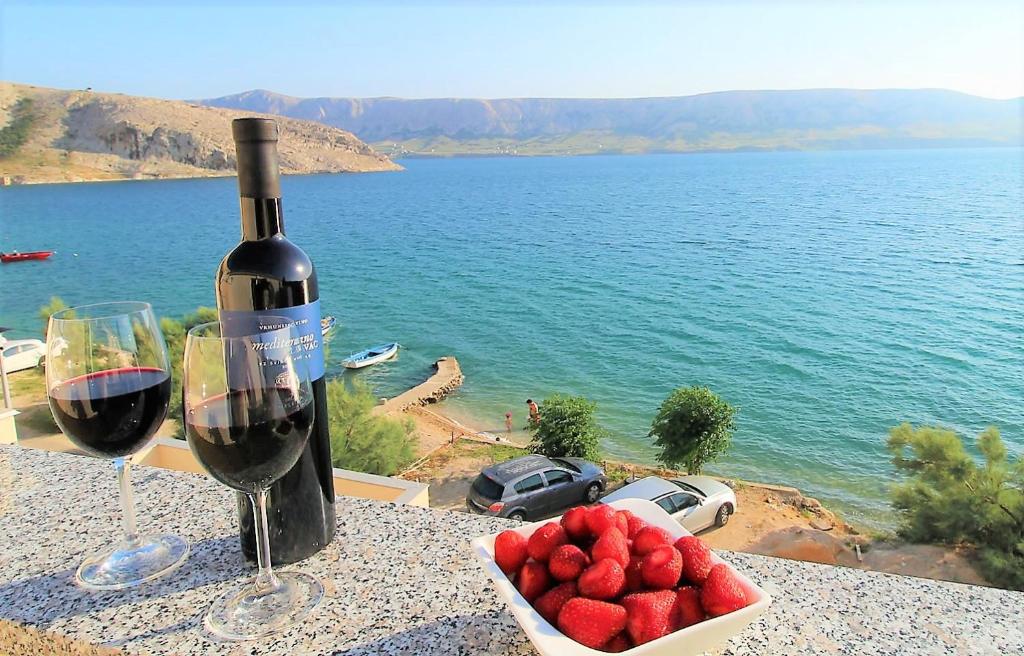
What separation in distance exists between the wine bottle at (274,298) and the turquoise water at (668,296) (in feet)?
62.3

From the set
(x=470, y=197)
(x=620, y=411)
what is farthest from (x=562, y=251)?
(x=470, y=197)

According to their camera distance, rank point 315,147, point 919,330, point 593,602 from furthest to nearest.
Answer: point 315,147, point 919,330, point 593,602

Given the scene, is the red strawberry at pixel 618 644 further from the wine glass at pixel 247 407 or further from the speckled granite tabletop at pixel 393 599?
the wine glass at pixel 247 407

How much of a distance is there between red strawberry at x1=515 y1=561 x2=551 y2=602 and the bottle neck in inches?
32.0

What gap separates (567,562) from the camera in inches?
43.4

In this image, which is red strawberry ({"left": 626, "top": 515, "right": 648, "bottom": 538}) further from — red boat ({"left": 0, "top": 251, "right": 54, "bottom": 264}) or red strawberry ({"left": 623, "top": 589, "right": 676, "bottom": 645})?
red boat ({"left": 0, "top": 251, "right": 54, "bottom": 264})

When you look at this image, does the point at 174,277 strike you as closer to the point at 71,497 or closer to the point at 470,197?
the point at 71,497

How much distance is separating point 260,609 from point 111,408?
474 mm

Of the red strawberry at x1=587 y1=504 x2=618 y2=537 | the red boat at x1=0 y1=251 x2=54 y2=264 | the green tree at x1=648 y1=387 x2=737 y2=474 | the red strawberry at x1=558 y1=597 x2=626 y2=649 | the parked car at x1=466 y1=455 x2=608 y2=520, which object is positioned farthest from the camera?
the red boat at x1=0 y1=251 x2=54 y2=264

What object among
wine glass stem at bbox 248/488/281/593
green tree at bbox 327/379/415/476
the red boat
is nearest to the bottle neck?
wine glass stem at bbox 248/488/281/593

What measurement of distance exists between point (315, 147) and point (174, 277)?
101389mm

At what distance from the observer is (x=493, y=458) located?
17609 millimetres

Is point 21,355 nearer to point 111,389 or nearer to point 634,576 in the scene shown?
point 111,389

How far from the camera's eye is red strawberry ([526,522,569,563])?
1.16 meters
